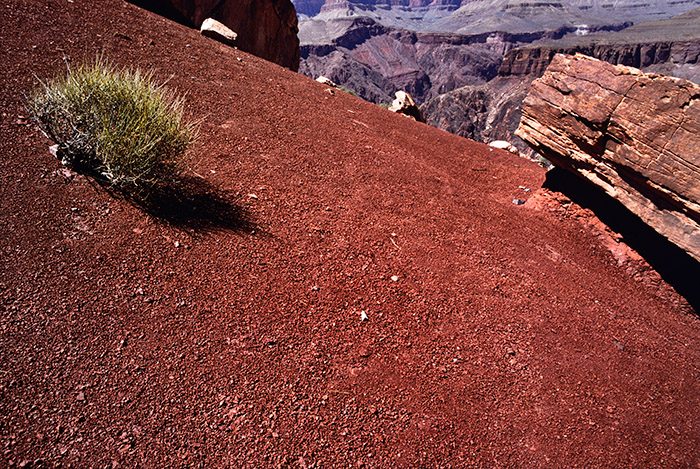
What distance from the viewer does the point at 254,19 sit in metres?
14.6

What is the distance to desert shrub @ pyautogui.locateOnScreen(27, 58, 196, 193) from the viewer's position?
3.22 metres

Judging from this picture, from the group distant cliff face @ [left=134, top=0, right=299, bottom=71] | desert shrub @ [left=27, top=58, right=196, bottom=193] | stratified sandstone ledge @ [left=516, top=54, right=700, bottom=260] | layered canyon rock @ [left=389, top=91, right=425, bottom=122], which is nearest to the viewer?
desert shrub @ [left=27, top=58, right=196, bottom=193]

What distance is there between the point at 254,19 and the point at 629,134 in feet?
45.6

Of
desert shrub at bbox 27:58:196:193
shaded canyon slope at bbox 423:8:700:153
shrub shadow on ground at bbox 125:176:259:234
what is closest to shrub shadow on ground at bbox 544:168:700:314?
shrub shadow on ground at bbox 125:176:259:234

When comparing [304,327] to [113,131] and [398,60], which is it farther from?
[398,60]

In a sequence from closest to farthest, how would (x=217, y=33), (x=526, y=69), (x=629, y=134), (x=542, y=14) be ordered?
Answer: 1. (x=629, y=134)
2. (x=217, y=33)
3. (x=526, y=69)
4. (x=542, y=14)

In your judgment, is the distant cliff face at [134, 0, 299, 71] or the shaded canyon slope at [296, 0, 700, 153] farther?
the shaded canyon slope at [296, 0, 700, 153]

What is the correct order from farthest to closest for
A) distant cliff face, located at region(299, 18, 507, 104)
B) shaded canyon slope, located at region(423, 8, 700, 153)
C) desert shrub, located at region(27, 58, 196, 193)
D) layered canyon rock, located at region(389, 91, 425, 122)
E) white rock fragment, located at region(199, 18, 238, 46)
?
distant cliff face, located at region(299, 18, 507, 104)
shaded canyon slope, located at region(423, 8, 700, 153)
layered canyon rock, located at region(389, 91, 425, 122)
white rock fragment, located at region(199, 18, 238, 46)
desert shrub, located at region(27, 58, 196, 193)

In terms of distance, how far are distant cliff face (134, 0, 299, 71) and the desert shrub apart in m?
9.02

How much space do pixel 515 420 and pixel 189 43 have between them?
772 cm

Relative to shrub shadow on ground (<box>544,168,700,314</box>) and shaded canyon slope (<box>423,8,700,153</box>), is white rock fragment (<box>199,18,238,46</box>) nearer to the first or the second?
shrub shadow on ground (<box>544,168,700,314</box>)

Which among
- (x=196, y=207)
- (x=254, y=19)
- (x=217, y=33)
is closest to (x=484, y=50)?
(x=254, y=19)

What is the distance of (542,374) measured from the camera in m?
3.11

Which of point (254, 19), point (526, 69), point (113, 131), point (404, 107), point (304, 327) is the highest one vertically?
point (113, 131)
